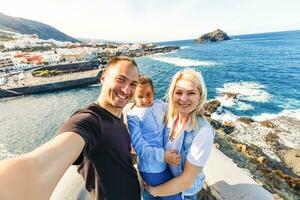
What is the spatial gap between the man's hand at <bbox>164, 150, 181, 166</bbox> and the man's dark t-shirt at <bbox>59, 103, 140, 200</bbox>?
Result: 0.35 m

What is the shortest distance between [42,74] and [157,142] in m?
43.3

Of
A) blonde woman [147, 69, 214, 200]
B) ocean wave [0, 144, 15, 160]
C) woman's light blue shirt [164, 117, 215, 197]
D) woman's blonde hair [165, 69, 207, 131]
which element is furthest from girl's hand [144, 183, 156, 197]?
ocean wave [0, 144, 15, 160]

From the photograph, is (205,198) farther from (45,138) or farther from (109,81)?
(45,138)

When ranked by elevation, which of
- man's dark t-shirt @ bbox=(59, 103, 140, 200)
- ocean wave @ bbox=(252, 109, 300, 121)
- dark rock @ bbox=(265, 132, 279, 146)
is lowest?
ocean wave @ bbox=(252, 109, 300, 121)

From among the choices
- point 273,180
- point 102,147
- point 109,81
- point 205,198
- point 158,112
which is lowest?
point 273,180

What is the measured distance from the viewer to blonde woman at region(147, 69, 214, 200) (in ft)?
6.08

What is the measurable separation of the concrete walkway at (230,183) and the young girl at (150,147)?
561mm

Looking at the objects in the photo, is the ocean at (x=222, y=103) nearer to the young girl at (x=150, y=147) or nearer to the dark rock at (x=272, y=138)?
the dark rock at (x=272, y=138)

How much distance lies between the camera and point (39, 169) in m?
1.02

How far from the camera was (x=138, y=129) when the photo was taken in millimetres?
2113

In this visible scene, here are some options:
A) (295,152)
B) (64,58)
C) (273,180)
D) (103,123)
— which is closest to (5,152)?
(273,180)

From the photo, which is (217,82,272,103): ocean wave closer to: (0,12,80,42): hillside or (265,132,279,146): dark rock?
(265,132,279,146): dark rock

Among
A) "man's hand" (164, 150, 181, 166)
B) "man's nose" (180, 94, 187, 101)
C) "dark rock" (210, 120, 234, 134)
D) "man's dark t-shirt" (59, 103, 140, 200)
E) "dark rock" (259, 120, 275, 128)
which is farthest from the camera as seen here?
"dark rock" (259, 120, 275, 128)

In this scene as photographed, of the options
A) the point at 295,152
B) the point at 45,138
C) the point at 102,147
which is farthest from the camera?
the point at 45,138
